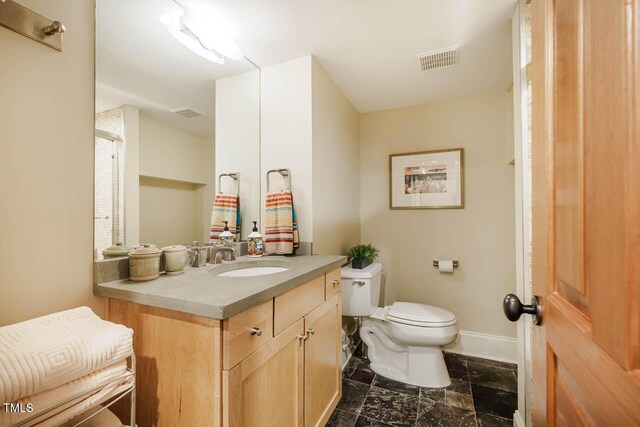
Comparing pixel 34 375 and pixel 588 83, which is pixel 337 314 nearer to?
pixel 34 375

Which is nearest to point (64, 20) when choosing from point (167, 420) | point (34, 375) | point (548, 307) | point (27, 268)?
point (27, 268)

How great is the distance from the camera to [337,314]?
5.38ft

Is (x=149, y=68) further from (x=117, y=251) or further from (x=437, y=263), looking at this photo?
(x=437, y=263)

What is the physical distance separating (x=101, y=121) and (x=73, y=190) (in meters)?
0.30

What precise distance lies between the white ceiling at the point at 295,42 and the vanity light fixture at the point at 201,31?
0.14ft

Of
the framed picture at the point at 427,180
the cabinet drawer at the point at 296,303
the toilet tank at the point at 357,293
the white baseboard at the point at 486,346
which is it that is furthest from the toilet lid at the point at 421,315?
the framed picture at the point at 427,180

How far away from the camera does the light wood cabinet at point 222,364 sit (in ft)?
2.70

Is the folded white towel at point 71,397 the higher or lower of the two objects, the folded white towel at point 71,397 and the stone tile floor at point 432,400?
the higher

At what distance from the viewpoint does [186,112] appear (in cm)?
154

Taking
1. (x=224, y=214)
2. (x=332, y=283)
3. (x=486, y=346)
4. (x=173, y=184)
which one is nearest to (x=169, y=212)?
(x=173, y=184)

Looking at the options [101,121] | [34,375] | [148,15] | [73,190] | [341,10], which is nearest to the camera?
[34,375]

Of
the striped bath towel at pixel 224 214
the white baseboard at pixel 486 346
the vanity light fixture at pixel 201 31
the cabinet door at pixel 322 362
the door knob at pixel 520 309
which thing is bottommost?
the white baseboard at pixel 486 346

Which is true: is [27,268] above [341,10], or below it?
below

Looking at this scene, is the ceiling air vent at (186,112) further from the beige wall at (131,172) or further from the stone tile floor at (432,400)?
the stone tile floor at (432,400)
